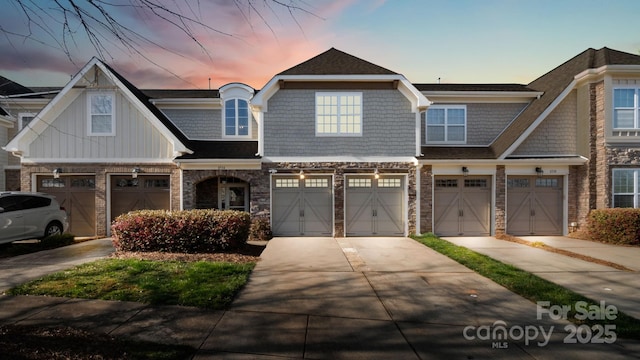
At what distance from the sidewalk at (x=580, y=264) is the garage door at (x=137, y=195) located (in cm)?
1222

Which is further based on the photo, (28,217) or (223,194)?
(223,194)

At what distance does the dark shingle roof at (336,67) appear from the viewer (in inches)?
537

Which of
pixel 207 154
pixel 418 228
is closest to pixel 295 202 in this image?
pixel 207 154

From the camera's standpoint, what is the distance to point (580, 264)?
9.08 m

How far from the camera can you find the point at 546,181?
1430cm

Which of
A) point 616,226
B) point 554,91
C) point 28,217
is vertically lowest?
point 616,226

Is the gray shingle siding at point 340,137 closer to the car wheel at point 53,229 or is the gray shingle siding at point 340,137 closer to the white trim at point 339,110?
the white trim at point 339,110

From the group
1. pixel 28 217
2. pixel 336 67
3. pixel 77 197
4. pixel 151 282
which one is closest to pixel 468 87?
pixel 336 67

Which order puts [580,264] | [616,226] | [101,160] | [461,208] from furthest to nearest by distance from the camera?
[461,208]
[101,160]
[616,226]
[580,264]

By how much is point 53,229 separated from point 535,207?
62.6ft

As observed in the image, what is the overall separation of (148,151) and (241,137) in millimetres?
4100

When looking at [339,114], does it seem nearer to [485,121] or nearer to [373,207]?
[373,207]

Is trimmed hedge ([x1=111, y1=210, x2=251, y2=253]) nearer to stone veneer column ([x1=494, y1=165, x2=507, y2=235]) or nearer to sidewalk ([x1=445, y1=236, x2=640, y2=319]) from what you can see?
sidewalk ([x1=445, y1=236, x2=640, y2=319])

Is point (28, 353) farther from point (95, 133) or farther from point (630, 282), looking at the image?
point (95, 133)
